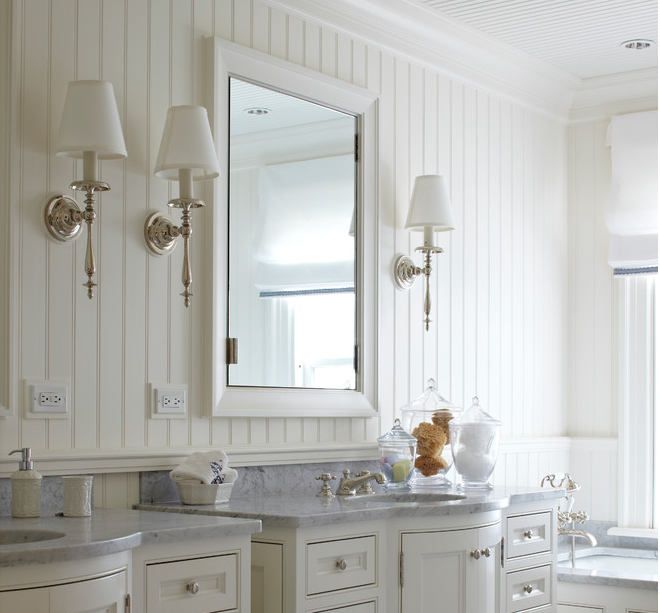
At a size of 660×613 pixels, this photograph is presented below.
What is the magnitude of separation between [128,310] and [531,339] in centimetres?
209

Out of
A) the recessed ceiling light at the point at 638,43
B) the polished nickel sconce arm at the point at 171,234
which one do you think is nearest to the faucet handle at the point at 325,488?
the polished nickel sconce arm at the point at 171,234

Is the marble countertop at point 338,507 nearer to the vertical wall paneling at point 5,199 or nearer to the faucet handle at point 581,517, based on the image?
the vertical wall paneling at point 5,199

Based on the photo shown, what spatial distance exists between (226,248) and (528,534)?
128cm

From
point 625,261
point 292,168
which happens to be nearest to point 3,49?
point 292,168

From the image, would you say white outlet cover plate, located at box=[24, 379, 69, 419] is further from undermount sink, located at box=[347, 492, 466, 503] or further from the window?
the window

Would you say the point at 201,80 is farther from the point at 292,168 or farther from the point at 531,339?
the point at 531,339

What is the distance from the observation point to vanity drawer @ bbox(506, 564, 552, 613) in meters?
3.01

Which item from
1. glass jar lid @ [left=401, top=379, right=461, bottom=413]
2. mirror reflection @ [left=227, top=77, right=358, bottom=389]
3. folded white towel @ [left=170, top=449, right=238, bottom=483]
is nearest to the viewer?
folded white towel @ [left=170, top=449, right=238, bottom=483]

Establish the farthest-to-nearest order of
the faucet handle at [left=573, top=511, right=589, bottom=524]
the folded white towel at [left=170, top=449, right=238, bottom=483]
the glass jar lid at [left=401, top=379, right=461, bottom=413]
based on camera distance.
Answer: the faucet handle at [left=573, top=511, right=589, bottom=524] → the glass jar lid at [left=401, top=379, right=461, bottom=413] → the folded white towel at [left=170, top=449, right=238, bottom=483]

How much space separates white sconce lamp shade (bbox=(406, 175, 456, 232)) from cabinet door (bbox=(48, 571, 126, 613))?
1.81 m

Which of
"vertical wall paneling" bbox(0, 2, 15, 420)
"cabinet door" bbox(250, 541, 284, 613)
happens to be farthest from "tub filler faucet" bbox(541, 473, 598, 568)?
"vertical wall paneling" bbox(0, 2, 15, 420)

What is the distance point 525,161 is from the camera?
4.27 m

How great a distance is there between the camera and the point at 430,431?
3275 millimetres

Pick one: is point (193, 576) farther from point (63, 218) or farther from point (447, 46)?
point (447, 46)
